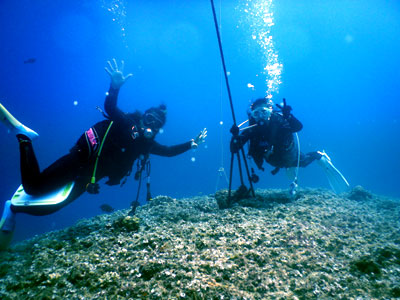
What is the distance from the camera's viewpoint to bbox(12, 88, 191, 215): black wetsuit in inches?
159

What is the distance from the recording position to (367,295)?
2.38 meters

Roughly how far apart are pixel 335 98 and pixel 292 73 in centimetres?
5959

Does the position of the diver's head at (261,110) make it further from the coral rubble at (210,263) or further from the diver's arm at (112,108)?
the diver's arm at (112,108)

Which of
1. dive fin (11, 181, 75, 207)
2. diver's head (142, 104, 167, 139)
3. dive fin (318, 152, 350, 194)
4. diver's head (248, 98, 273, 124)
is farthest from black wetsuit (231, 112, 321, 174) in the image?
dive fin (11, 181, 75, 207)

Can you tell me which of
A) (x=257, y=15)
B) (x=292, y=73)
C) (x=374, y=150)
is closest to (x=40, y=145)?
(x=257, y=15)

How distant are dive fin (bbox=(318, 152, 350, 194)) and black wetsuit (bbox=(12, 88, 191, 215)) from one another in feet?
27.2

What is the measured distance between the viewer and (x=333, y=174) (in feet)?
31.6

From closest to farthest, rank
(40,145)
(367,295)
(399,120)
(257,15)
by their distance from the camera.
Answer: (367,295)
(257,15)
(40,145)
(399,120)

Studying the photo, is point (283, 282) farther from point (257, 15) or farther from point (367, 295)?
point (257, 15)

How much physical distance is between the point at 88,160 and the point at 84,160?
0.09m

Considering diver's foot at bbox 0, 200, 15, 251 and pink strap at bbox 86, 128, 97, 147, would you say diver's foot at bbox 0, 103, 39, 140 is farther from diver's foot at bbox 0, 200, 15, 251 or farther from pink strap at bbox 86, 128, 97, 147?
diver's foot at bbox 0, 200, 15, 251

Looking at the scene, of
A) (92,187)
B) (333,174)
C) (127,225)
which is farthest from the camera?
(333,174)

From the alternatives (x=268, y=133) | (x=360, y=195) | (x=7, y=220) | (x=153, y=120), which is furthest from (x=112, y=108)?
(x=360, y=195)

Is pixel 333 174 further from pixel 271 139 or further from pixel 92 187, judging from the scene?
pixel 92 187
